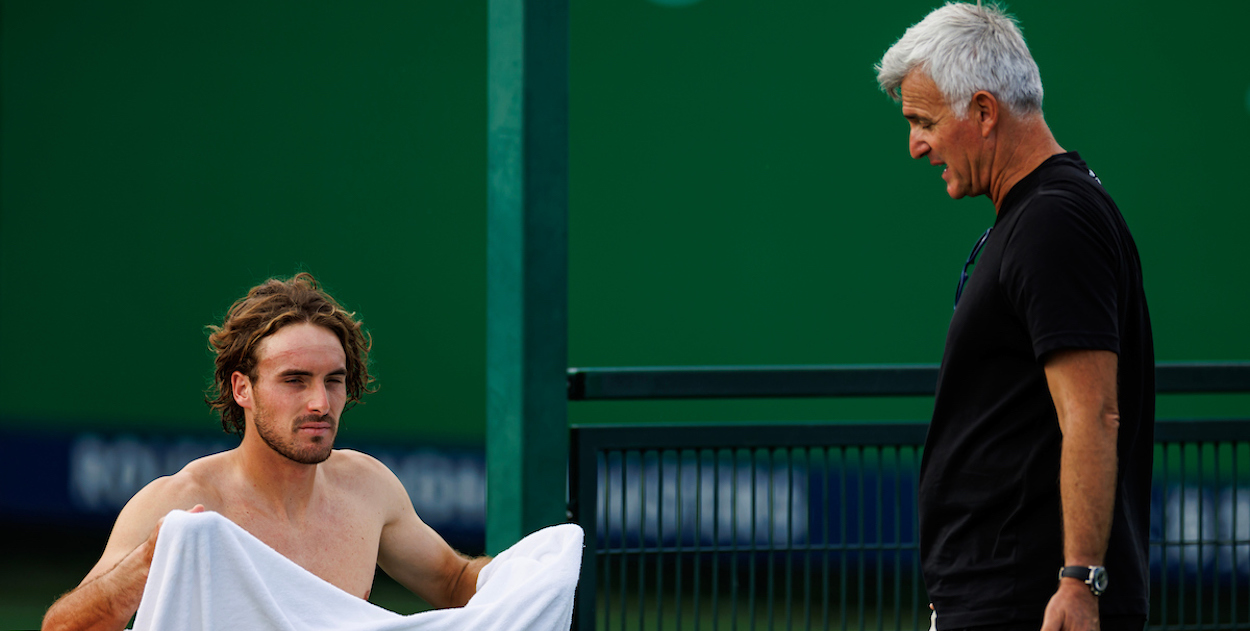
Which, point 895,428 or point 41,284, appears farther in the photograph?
point 41,284

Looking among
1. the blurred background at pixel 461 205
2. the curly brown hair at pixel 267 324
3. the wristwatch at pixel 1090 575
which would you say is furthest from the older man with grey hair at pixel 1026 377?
the blurred background at pixel 461 205

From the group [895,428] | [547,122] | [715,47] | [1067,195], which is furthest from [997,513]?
[715,47]

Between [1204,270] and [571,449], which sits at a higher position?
[1204,270]

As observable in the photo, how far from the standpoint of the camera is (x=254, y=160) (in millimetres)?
4117

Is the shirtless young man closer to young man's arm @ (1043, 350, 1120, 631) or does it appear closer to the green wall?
young man's arm @ (1043, 350, 1120, 631)

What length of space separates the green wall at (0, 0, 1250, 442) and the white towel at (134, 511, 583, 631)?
219cm

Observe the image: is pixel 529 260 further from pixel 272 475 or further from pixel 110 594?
pixel 110 594

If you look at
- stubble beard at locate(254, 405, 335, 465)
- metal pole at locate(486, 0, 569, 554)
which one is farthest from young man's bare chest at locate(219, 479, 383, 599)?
metal pole at locate(486, 0, 569, 554)

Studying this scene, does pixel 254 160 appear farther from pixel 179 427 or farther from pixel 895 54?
pixel 895 54

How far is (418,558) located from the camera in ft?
6.83

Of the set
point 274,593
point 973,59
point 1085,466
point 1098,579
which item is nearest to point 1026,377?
point 1085,466

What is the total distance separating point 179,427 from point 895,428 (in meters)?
2.60

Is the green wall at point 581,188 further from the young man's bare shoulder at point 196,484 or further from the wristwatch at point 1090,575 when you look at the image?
the wristwatch at point 1090,575

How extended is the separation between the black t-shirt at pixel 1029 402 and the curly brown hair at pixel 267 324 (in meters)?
0.91
